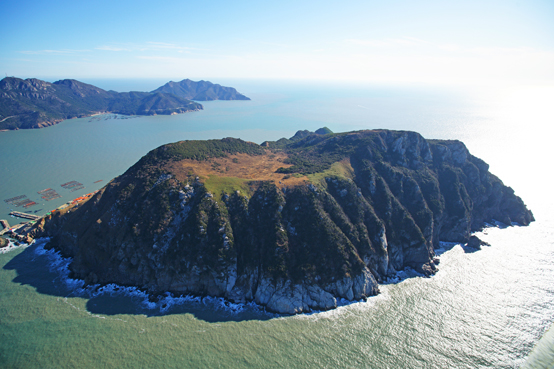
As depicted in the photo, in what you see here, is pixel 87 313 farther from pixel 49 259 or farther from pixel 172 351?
pixel 49 259

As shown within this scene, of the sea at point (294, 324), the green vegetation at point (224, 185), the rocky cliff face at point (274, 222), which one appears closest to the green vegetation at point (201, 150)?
the rocky cliff face at point (274, 222)

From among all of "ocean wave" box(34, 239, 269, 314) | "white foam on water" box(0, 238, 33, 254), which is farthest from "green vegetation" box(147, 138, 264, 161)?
"white foam on water" box(0, 238, 33, 254)

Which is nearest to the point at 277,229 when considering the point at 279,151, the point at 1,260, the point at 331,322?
the point at 331,322

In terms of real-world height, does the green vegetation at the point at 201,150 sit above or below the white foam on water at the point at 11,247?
above

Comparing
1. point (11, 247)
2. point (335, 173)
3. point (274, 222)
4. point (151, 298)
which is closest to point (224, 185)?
point (274, 222)

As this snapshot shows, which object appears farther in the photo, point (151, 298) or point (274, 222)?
point (274, 222)

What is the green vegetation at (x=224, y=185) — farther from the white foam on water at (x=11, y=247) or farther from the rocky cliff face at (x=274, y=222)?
the white foam on water at (x=11, y=247)

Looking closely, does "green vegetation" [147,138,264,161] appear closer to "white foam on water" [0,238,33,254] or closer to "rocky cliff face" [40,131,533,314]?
"rocky cliff face" [40,131,533,314]

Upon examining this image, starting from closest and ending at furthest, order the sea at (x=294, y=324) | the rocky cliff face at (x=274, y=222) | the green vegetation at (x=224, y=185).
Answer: the sea at (x=294, y=324), the rocky cliff face at (x=274, y=222), the green vegetation at (x=224, y=185)

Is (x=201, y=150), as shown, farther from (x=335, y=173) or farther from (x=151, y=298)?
(x=151, y=298)

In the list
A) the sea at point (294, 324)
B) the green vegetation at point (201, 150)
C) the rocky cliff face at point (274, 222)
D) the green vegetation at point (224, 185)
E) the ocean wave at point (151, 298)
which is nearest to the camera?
the sea at point (294, 324)
